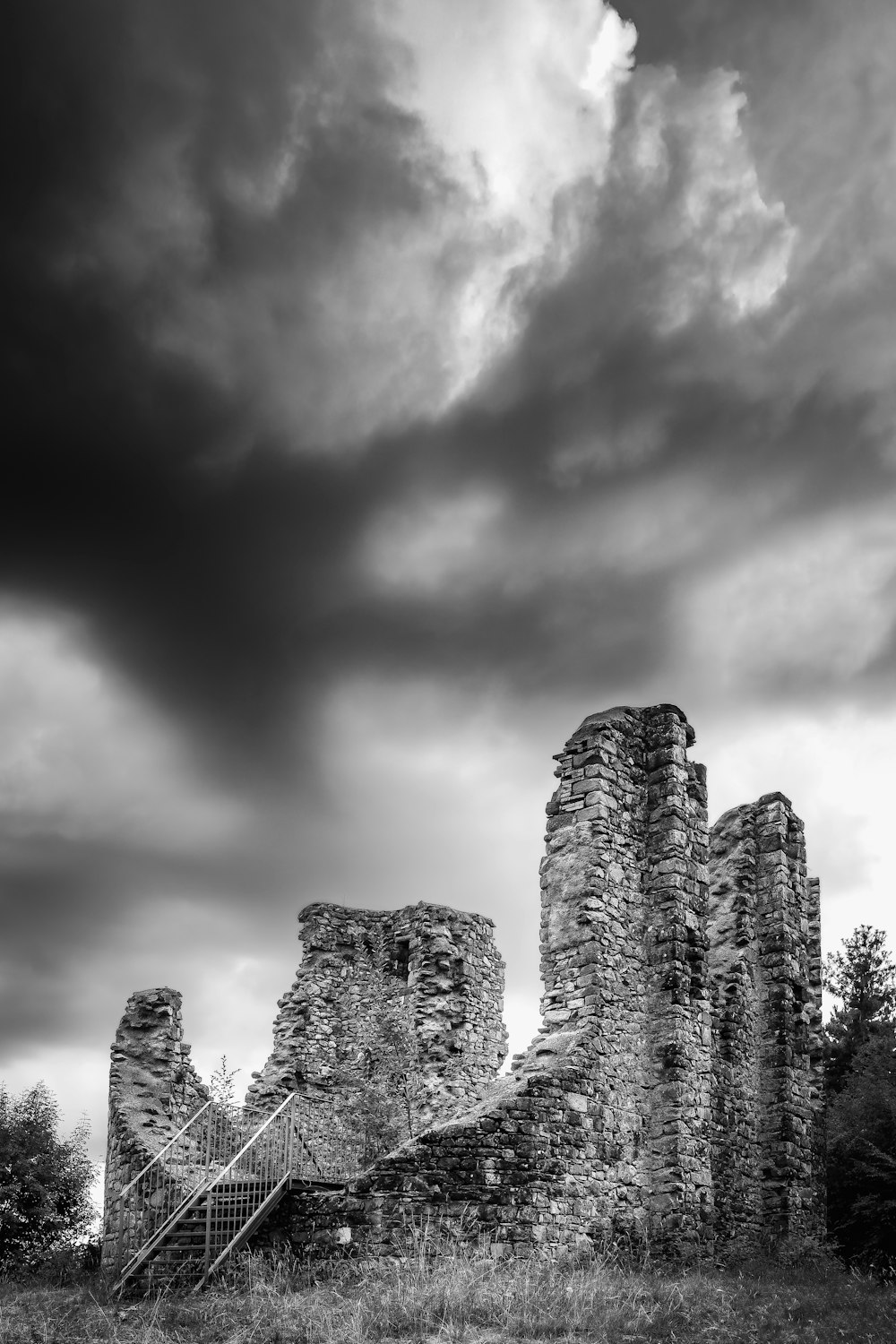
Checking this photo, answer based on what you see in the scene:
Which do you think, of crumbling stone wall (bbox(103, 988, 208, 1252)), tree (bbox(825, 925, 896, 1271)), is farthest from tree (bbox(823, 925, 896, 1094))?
crumbling stone wall (bbox(103, 988, 208, 1252))

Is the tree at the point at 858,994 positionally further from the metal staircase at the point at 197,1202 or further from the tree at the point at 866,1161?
the metal staircase at the point at 197,1202

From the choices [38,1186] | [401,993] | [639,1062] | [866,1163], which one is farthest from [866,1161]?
[38,1186]

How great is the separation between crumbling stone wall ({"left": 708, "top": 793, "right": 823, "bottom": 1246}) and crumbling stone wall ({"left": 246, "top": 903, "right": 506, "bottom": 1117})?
17.8ft

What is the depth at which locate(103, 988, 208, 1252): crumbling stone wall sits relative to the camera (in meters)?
18.0

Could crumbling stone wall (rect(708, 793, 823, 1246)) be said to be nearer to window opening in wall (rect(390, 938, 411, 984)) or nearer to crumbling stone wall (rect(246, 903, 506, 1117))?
crumbling stone wall (rect(246, 903, 506, 1117))

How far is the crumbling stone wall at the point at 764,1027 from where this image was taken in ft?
59.1

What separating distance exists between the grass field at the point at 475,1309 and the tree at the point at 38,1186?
18.6 ft

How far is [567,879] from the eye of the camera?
16.2m

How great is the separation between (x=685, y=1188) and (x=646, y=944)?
3080mm

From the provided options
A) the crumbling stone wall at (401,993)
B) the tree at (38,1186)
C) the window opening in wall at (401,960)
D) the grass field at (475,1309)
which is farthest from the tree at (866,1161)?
the tree at (38,1186)

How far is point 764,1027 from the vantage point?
19516 millimetres

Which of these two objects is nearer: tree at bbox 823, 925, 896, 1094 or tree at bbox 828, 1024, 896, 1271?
tree at bbox 828, 1024, 896, 1271

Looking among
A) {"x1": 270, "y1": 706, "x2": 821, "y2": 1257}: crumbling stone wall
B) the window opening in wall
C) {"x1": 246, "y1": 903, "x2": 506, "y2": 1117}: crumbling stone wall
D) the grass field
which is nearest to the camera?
the grass field

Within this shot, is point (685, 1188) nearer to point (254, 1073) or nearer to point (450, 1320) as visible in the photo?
point (450, 1320)
